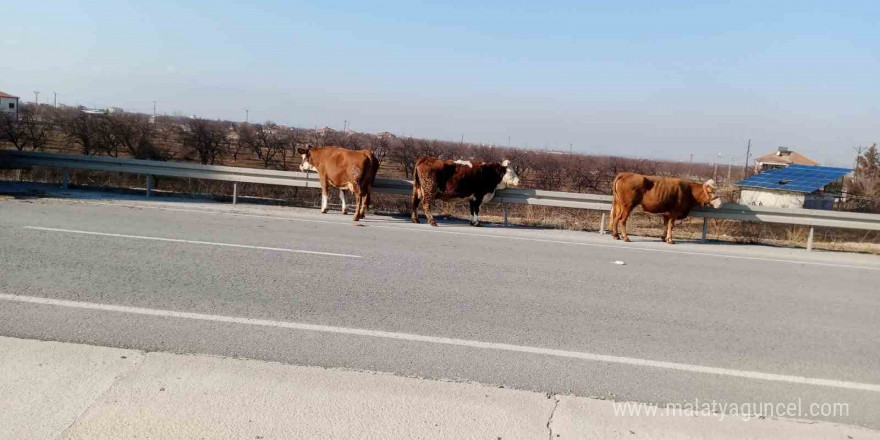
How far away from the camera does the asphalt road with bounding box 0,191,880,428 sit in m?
5.04

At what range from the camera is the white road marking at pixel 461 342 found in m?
5.14

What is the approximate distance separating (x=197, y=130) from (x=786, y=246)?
89.7ft

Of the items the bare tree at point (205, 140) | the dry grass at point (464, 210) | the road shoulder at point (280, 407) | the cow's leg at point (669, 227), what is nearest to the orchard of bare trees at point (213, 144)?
the bare tree at point (205, 140)

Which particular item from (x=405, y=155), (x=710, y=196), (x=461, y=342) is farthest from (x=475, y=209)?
(x=405, y=155)

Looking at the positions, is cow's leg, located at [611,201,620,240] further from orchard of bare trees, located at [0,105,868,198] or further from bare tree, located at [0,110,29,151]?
bare tree, located at [0,110,29,151]

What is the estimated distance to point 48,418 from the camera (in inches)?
152

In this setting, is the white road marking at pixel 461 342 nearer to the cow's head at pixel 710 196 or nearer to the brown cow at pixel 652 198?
the brown cow at pixel 652 198

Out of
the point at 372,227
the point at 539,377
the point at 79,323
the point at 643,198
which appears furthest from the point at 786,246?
the point at 79,323

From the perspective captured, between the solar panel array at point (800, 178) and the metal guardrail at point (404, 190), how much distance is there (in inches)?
786

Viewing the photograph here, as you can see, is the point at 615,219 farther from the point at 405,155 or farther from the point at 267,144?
the point at 267,144

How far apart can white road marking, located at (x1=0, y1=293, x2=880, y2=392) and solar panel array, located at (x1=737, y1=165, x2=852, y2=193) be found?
2905cm

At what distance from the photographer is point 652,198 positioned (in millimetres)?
12281

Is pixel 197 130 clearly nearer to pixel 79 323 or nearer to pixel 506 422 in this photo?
pixel 79 323

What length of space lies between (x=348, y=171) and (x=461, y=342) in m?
8.13
